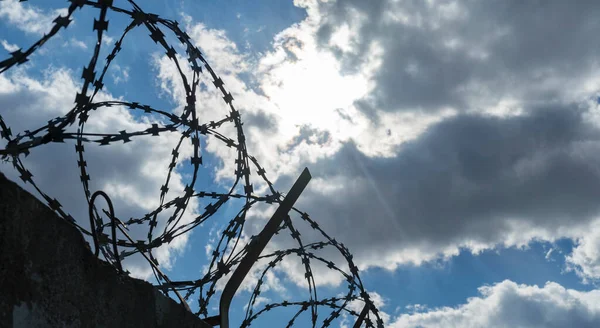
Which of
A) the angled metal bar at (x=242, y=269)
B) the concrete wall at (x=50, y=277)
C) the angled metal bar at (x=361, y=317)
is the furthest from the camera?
the angled metal bar at (x=361, y=317)

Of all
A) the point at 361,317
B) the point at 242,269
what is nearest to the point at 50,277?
the point at 242,269

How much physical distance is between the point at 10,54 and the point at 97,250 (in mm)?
1166

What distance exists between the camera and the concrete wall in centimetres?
280

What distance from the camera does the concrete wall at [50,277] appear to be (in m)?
2.80

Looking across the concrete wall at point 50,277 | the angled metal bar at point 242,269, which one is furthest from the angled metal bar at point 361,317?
the concrete wall at point 50,277

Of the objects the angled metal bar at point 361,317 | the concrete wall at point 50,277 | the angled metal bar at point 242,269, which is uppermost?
the angled metal bar at point 361,317

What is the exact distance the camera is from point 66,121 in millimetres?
Result: 3229

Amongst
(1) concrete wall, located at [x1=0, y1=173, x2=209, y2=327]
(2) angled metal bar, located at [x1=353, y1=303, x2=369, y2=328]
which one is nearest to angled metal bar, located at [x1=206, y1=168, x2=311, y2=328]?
(1) concrete wall, located at [x1=0, y1=173, x2=209, y2=327]

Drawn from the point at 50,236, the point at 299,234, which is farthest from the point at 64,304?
the point at 299,234

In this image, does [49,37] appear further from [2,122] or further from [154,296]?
[154,296]

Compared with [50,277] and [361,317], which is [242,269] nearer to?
[50,277]

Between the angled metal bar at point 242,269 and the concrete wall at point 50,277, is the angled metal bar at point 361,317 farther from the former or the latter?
the concrete wall at point 50,277

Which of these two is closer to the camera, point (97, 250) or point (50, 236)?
point (50, 236)

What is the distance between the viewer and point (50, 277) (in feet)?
9.91
